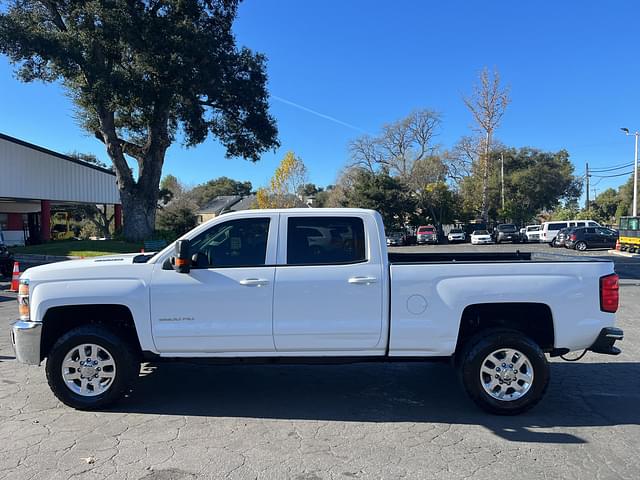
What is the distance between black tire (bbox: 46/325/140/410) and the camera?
4680 millimetres

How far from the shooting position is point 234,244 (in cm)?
480

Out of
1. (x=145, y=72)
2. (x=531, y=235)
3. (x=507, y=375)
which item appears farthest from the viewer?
(x=531, y=235)

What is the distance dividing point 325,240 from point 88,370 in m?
2.60

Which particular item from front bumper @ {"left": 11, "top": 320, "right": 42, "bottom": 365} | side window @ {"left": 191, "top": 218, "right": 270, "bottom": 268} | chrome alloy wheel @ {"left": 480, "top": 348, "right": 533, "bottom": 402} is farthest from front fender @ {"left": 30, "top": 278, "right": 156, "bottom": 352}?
chrome alloy wheel @ {"left": 480, "top": 348, "right": 533, "bottom": 402}

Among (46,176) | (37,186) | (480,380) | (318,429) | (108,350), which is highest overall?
(46,176)

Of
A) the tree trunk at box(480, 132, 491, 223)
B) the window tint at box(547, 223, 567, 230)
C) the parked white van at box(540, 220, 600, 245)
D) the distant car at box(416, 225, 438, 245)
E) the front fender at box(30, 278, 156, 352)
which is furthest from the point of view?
the tree trunk at box(480, 132, 491, 223)

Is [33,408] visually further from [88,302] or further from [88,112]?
[88,112]

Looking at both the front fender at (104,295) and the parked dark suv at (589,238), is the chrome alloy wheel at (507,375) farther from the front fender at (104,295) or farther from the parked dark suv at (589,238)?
the parked dark suv at (589,238)

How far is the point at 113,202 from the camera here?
38.0 meters

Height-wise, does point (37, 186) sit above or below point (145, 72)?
below

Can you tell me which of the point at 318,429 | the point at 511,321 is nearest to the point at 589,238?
the point at 511,321

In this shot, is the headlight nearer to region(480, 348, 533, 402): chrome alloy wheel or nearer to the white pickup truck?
the white pickup truck

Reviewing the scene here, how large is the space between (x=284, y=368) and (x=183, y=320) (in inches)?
79.2

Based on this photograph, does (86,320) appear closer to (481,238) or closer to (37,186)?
(37,186)
